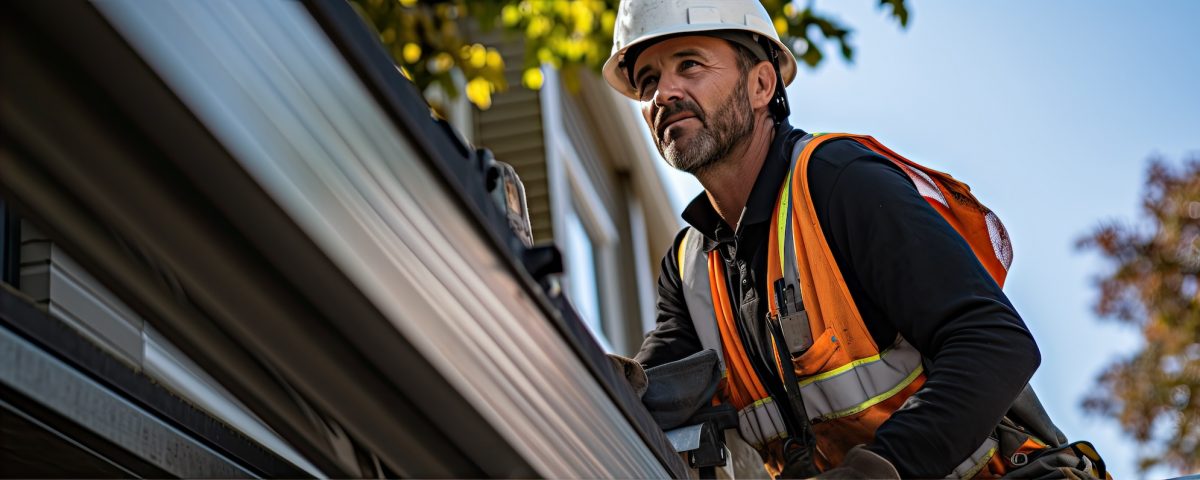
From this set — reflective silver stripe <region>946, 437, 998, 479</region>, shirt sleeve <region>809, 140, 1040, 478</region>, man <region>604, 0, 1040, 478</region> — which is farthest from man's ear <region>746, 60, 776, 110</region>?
reflective silver stripe <region>946, 437, 998, 479</region>

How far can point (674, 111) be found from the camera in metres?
3.75

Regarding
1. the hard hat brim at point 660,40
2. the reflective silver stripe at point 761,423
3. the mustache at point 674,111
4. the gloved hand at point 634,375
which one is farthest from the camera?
the hard hat brim at point 660,40

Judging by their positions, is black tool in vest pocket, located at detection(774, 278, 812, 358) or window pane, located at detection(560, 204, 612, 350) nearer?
black tool in vest pocket, located at detection(774, 278, 812, 358)

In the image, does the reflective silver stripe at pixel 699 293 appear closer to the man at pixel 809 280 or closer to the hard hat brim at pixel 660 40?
the man at pixel 809 280

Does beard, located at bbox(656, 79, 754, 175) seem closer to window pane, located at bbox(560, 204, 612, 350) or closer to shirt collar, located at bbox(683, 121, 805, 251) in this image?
shirt collar, located at bbox(683, 121, 805, 251)

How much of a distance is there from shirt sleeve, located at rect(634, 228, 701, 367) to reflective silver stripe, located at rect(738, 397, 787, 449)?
1.58 feet

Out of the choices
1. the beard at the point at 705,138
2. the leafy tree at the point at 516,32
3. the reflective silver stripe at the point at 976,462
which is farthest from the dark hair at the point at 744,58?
the leafy tree at the point at 516,32

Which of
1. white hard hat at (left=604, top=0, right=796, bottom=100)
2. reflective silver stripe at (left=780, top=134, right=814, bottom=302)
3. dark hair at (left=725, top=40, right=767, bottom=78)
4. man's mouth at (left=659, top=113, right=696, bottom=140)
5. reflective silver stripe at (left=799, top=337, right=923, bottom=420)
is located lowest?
reflective silver stripe at (left=799, top=337, right=923, bottom=420)

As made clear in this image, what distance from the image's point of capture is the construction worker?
2.83 metres

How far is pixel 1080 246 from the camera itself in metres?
13.5

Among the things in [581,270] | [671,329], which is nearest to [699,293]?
[671,329]

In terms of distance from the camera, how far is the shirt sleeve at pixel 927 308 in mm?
2779

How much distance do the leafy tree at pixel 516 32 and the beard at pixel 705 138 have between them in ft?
9.19

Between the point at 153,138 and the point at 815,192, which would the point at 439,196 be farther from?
the point at 815,192
